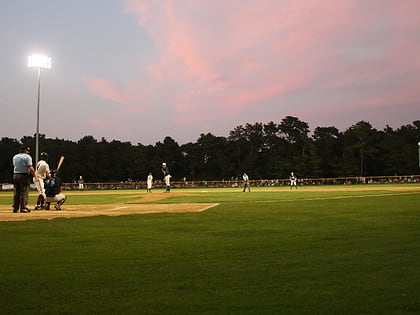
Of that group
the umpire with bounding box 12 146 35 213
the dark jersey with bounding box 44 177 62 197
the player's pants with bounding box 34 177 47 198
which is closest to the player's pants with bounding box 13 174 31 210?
the umpire with bounding box 12 146 35 213

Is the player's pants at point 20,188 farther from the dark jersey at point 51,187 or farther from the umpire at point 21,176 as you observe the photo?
the dark jersey at point 51,187

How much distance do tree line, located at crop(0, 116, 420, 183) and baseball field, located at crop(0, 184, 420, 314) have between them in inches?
3791

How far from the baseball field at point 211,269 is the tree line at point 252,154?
96.3m

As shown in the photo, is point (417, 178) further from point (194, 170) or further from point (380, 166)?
point (194, 170)

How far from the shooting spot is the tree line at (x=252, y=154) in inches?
4198

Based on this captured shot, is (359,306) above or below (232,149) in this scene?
below

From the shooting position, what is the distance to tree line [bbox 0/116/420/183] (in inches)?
4198

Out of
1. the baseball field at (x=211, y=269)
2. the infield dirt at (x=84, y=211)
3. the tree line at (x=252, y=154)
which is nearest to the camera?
the baseball field at (x=211, y=269)

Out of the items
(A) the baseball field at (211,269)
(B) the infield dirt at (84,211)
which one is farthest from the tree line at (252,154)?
(A) the baseball field at (211,269)

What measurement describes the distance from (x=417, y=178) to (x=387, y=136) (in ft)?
147

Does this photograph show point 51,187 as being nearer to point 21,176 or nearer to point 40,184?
point 40,184

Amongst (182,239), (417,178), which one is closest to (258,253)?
(182,239)

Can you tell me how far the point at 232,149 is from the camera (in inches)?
4951

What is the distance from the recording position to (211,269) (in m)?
5.57
